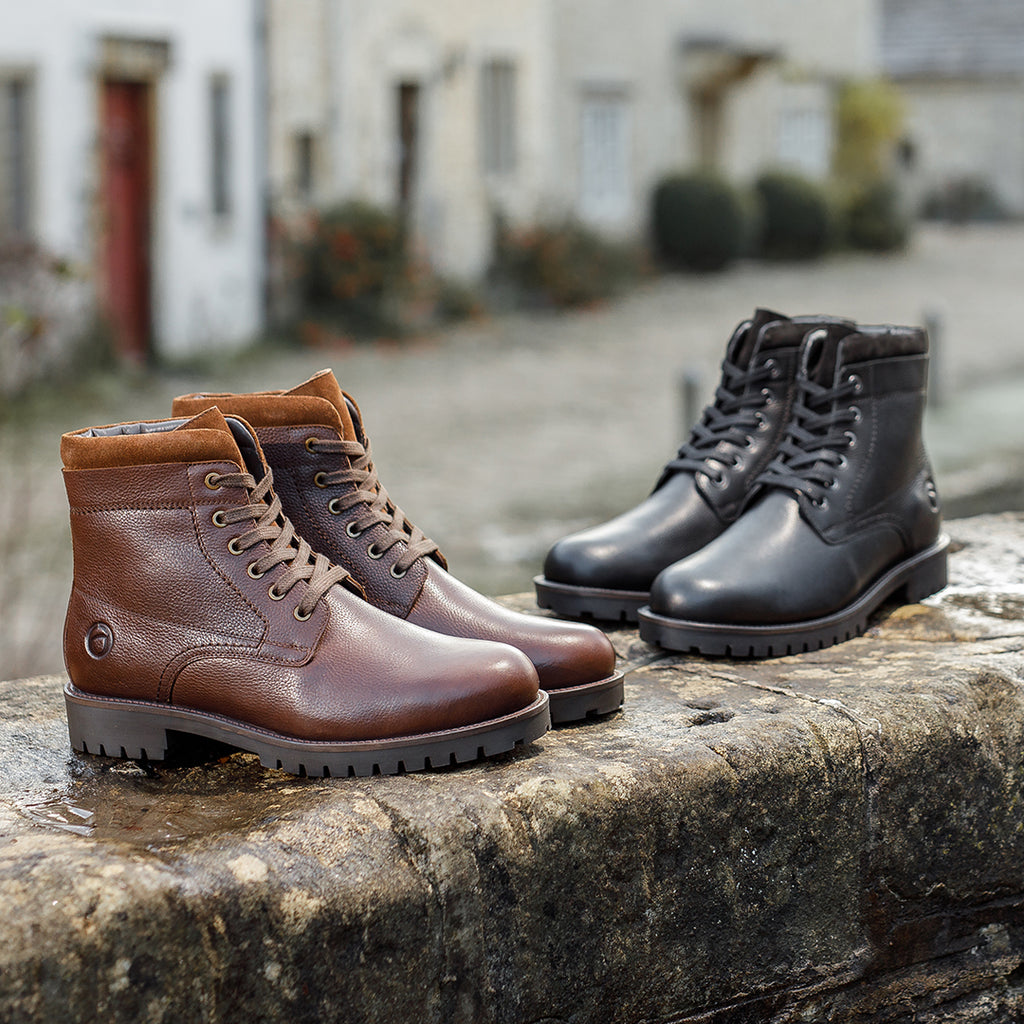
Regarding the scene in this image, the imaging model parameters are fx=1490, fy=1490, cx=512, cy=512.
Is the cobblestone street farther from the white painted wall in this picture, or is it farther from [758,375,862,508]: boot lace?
the white painted wall

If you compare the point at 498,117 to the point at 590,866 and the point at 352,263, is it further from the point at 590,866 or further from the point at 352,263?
the point at 590,866

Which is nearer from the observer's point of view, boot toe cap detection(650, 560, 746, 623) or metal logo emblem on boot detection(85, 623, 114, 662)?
metal logo emblem on boot detection(85, 623, 114, 662)


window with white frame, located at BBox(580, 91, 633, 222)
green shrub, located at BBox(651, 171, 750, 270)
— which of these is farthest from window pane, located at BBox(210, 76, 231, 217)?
green shrub, located at BBox(651, 171, 750, 270)

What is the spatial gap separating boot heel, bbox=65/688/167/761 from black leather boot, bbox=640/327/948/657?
697 millimetres

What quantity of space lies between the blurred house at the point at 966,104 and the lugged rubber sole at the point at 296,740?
29.0 m

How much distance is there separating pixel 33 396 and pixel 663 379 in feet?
16.3

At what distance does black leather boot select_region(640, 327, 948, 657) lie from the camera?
6.59 feet

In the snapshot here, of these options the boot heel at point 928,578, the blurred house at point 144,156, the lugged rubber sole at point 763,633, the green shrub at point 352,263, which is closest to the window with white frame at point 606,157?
the green shrub at point 352,263

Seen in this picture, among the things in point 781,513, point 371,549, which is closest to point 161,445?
point 371,549

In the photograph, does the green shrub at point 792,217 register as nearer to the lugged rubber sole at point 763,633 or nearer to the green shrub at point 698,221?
the green shrub at point 698,221

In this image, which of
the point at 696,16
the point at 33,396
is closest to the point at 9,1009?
the point at 33,396

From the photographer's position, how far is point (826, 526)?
6.87 ft

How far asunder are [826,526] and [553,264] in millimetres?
14415

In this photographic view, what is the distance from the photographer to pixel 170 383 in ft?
38.8
